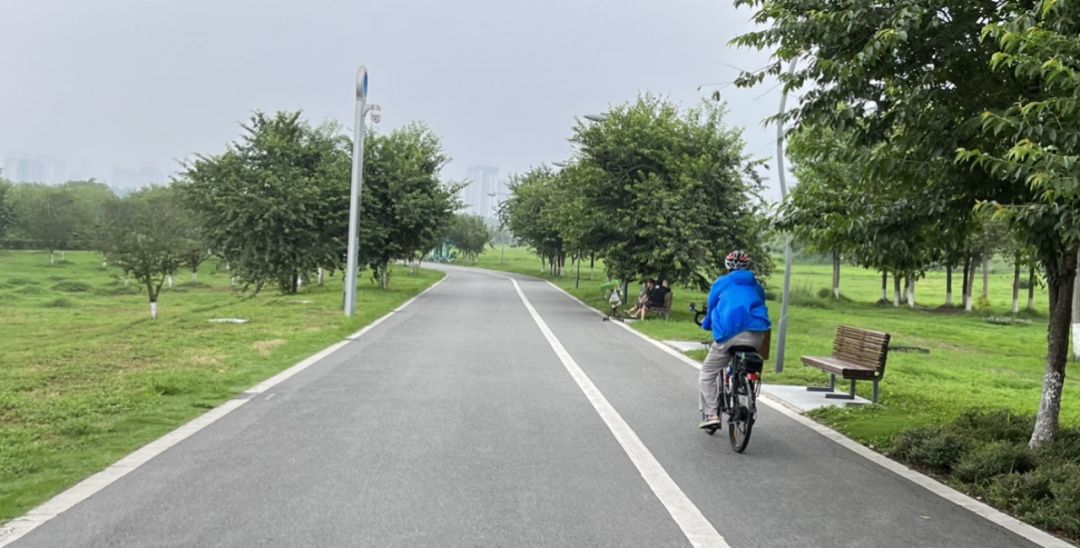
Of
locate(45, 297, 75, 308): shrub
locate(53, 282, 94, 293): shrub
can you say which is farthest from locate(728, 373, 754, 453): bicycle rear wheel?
locate(53, 282, 94, 293): shrub

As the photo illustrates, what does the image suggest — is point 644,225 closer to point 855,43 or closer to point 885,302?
point 855,43

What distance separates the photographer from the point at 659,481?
5.59 m

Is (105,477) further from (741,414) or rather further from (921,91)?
(921,91)

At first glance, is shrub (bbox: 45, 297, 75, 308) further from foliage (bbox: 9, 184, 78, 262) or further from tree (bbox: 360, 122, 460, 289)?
foliage (bbox: 9, 184, 78, 262)

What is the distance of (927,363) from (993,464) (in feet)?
38.6

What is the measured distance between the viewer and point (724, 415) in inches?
317

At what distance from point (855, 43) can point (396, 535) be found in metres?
5.25

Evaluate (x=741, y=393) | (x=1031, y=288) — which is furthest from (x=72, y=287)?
(x=741, y=393)

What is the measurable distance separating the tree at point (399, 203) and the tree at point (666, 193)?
9.27m

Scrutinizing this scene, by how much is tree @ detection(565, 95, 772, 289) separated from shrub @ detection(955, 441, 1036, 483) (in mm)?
17664

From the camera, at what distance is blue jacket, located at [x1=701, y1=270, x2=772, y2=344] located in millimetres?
7055

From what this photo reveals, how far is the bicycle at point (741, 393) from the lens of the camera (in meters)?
6.67

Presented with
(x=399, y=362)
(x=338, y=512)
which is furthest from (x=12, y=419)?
(x=399, y=362)

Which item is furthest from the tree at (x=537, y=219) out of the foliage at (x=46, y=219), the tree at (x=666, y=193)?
the foliage at (x=46, y=219)
